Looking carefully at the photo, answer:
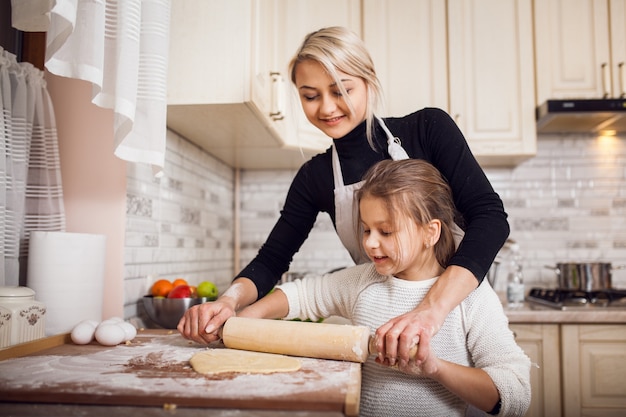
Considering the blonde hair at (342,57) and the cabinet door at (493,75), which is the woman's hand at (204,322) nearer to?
the blonde hair at (342,57)

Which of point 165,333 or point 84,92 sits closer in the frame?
point 165,333

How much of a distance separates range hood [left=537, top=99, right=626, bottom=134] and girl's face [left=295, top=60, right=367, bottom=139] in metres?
1.27

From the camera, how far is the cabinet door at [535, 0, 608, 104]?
2346 mm

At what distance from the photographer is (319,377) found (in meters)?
0.87

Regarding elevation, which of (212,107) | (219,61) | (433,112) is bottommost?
(433,112)

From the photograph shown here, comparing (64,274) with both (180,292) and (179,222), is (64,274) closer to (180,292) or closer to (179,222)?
(180,292)

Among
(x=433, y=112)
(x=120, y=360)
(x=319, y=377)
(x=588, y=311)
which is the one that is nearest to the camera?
(x=319, y=377)

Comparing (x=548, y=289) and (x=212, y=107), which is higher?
(x=212, y=107)

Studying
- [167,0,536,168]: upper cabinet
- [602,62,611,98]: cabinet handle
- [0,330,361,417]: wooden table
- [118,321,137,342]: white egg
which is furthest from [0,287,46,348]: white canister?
[602,62,611,98]: cabinet handle

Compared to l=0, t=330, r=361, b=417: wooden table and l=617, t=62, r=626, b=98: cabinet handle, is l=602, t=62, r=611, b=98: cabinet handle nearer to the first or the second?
l=617, t=62, r=626, b=98: cabinet handle

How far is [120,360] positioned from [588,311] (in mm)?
1662

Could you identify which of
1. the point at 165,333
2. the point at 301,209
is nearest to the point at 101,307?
the point at 165,333

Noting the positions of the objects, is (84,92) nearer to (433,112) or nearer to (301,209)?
(301,209)

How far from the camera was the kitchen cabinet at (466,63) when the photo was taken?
234 centimetres
